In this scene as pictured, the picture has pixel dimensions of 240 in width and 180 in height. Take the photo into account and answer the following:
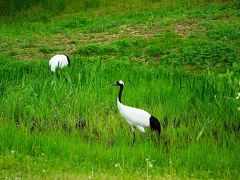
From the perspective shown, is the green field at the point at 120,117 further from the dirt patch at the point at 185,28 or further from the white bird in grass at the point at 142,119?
the dirt patch at the point at 185,28

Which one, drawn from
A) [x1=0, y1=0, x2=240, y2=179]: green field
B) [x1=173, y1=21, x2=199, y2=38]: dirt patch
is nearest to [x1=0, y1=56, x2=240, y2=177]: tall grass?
[x1=0, y1=0, x2=240, y2=179]: green field

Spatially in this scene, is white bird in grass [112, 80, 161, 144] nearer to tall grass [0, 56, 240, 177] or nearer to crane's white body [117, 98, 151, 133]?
crane's white body [117, 98, 151, 133]

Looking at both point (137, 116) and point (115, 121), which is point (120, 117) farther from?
point (137, 116)

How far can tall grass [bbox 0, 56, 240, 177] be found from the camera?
9133 mm

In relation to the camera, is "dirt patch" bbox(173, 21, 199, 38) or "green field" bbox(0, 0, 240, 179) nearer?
"green field" bbox(0, 0, 240, 179)

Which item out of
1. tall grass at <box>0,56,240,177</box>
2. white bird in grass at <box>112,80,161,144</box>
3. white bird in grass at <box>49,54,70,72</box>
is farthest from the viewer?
white bird in grass at <box>49,54,70,72</box>

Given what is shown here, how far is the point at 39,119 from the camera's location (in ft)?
34.4

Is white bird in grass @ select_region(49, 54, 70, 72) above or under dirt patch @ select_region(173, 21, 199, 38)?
above

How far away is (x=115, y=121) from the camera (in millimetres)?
10258

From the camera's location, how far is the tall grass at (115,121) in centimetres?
913

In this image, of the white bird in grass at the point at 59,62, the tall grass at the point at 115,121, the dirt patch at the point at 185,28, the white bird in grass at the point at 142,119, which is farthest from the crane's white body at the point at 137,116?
the dirt patch at the point at 185,28

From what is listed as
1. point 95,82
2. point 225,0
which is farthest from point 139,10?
point 95,82

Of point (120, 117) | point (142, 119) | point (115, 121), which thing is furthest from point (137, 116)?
point (120, 117)

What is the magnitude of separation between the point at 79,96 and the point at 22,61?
5695 mm
